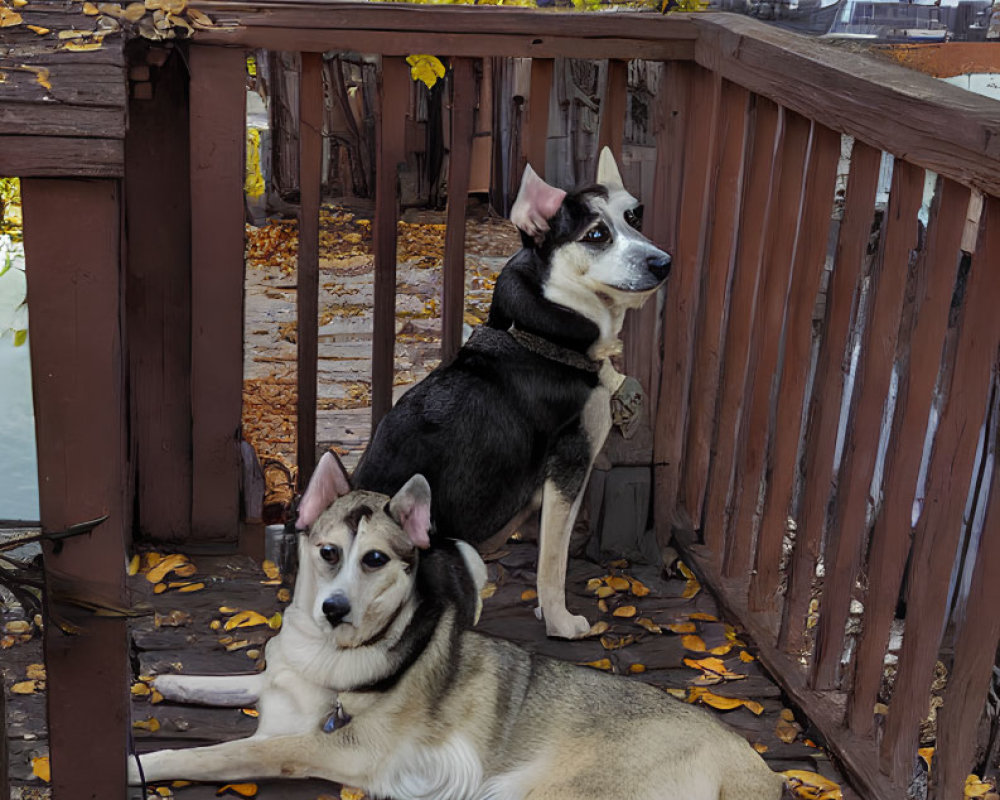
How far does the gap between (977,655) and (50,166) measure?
2223mm

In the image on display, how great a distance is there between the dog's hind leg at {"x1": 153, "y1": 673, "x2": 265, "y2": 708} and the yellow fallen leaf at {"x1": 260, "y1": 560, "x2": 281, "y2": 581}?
2.58 ft

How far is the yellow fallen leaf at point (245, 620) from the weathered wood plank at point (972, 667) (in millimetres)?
2281

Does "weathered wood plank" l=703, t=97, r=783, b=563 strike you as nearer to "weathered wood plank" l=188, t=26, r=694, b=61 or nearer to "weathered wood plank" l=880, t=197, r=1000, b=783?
"weathered wood plank" l=188, t=26, r=694, b=61

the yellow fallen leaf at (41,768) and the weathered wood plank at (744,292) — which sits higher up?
the weathered wood plank at (744,292)

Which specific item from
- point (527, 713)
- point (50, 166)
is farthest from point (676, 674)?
point (50, 166)

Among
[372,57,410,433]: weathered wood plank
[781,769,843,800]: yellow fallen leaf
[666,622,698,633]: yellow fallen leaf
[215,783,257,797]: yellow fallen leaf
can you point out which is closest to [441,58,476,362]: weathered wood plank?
[372,57,410,433]: weathered wood plank

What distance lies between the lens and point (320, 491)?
342 cm

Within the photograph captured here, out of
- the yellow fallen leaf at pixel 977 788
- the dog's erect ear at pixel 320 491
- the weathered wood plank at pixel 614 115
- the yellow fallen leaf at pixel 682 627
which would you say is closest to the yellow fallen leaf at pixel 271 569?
the dog's erect ear at pixel 320 491

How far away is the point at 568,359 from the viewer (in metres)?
4.00

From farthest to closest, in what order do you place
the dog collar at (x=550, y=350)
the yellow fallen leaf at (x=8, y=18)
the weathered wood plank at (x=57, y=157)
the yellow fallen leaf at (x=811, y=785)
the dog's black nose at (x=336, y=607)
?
the dog collar at (x=550, y=350), the yellow fallen leaf at (x=811, y=785), the dog's black nose at (x=336, y=607), the yellow fallen leaf at (x=8, y=18), the weathered wood plank at (x=57, y=157)

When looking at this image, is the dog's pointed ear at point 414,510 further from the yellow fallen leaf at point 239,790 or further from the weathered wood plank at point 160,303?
the weathered wood plank at point 160,303

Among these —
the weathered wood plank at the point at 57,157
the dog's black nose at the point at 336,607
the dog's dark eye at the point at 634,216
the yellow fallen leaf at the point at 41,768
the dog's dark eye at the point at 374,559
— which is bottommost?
the yellow fallen leaf at the point at 41,768

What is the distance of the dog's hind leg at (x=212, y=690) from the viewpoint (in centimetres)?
377

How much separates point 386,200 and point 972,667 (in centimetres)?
254
